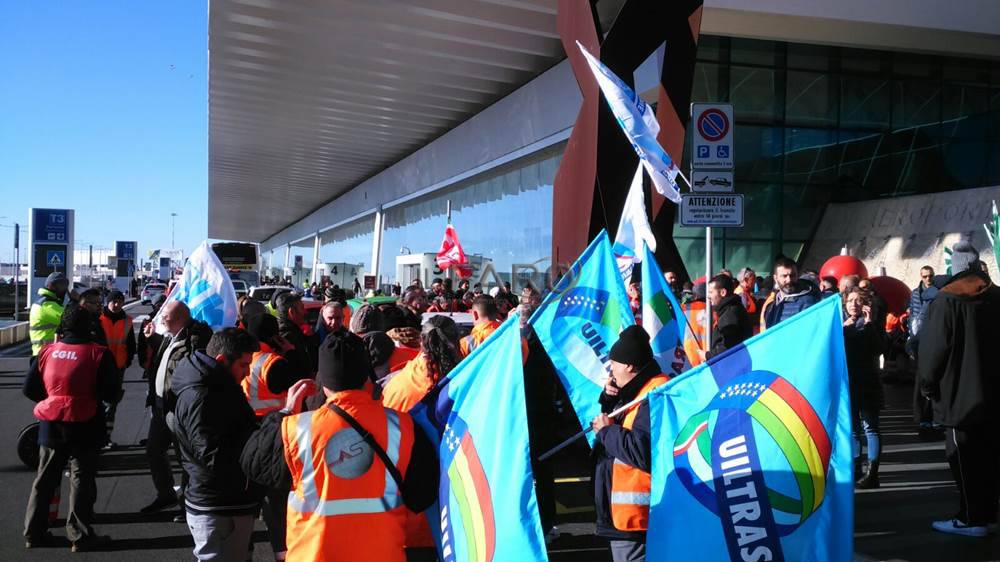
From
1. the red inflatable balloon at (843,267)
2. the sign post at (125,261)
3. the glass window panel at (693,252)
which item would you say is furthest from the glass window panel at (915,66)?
the sign post at (125,261)

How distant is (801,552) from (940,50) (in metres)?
20.7

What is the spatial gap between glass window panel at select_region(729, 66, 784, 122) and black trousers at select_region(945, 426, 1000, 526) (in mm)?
15446

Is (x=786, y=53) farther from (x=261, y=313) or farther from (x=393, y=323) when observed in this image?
(x=261, y=313)

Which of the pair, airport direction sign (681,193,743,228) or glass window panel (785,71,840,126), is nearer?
airport direction sign (681,193,743,228)

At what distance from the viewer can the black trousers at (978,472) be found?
6.41 m

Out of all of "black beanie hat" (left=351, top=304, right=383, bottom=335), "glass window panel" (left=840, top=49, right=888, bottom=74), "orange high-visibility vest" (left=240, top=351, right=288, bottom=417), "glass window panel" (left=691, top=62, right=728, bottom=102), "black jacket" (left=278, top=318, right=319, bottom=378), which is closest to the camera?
"orange high-visibility vest" (left=240, top=351, right=288, bottom=417)

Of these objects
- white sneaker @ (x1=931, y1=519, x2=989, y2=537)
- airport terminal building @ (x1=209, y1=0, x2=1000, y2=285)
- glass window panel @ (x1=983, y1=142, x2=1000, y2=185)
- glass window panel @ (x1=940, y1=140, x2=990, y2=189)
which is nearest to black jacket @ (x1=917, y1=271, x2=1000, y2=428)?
white sneaker @ (x1=931, y1=519, x2=989, y2=537)

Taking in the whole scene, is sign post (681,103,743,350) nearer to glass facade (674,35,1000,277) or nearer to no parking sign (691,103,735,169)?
no parking sign (691,103,735,169)

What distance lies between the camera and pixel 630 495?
4012 millimetres

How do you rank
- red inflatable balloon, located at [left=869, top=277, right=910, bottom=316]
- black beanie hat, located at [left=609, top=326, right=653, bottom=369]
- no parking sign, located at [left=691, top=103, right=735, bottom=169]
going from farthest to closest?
red inflatable balloon, located at [left=869, top=277, right=910, bottom=316], no parking sign, located at [left=691, top=103, right=735, bottom=169], black beanie hat, located at [left=609, top=326, right=653, bottom=369]

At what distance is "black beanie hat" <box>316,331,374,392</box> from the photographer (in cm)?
351

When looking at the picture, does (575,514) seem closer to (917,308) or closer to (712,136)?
(712,136)

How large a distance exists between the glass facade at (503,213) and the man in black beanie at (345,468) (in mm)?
19005

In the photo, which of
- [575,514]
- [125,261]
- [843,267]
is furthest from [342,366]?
[125,261]
